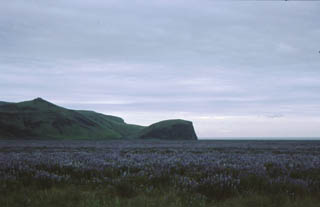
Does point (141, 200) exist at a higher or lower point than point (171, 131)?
higher

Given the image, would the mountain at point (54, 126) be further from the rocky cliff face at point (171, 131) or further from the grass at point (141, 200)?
the grass at point (141, 200)

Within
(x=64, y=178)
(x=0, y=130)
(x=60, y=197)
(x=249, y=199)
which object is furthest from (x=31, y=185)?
(x=0, y=130)

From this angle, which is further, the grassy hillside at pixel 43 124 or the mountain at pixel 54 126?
the mountain at pixel 54 126

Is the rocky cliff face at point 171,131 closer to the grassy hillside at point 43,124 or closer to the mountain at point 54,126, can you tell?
the mountain at point 54,126

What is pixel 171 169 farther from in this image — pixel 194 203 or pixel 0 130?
pixel 0 130

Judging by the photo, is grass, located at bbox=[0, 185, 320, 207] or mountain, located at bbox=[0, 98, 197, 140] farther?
mountain, located at bbox=[0, 98, 197, 140]

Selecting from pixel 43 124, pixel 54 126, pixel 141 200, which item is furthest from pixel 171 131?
pixel 141 200

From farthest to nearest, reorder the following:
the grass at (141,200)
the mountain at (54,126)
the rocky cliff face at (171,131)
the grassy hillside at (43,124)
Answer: the rocky cliff face at (171,131)
the mountain at (54,126)
the grassy hillside at (43,124)
the grass at (141,200)

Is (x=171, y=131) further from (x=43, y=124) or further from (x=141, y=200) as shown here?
(x=141, y=200)

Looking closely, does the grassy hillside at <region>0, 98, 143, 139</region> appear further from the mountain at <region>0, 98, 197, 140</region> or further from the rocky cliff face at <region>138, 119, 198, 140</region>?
the rocky cliff face at <region>138, 119, 198, 140</region>

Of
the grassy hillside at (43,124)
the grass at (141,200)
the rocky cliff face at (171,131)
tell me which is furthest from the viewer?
the rocky cliff face at (171,131)

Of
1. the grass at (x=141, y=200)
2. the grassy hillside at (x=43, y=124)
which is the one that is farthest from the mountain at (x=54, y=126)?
the grass at (x=141, y=200)

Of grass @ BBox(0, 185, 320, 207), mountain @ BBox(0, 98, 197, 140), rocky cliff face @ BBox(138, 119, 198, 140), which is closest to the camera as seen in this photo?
grass @ BBox(0, 185, 320, 207)

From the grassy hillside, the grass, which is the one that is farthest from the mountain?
the grass
